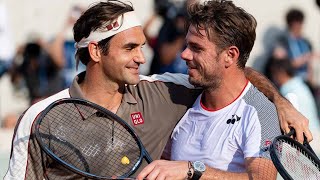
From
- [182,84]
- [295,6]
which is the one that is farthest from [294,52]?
[182,84]

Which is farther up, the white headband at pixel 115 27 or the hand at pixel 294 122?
the white headband at pixel 115 27

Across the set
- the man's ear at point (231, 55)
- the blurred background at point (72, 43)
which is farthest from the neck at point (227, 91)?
the blurred background at point (72, 43)

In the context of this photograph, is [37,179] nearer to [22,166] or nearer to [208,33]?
[22,166]

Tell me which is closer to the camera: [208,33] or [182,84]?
[208,33]

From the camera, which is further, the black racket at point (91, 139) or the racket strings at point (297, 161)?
the black racket at point (91, 139)

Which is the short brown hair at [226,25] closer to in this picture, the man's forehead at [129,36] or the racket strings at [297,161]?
the man's forehead at [129,36]

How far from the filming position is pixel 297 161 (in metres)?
5.50

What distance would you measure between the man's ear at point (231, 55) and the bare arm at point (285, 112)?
0.35 meters

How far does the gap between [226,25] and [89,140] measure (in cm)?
102

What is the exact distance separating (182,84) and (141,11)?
319 inches

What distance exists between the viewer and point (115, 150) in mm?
5938

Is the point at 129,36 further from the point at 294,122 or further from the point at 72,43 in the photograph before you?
the point at 72,43

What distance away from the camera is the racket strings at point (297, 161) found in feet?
17.7

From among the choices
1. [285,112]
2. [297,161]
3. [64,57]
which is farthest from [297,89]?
[297,161]
